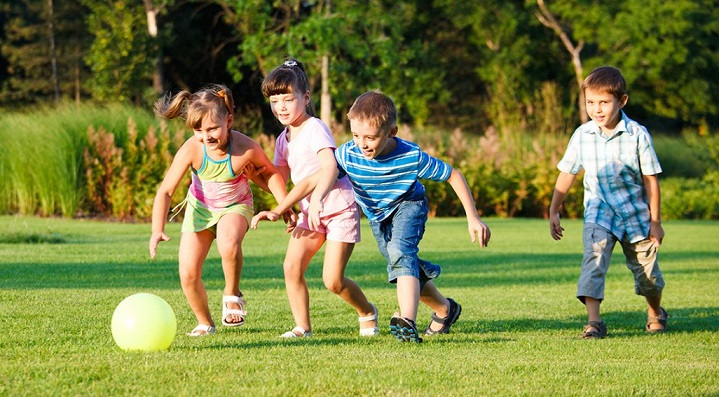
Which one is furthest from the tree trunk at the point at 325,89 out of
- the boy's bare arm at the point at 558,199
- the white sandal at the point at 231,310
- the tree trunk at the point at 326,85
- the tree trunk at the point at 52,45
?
the white sandal at the point at 231,310

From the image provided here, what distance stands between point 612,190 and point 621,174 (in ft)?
0.41

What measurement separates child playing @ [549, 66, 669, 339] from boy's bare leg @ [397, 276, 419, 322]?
125 cm

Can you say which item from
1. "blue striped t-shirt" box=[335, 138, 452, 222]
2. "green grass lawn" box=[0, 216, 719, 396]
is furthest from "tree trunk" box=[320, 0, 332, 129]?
"blue striped t-shirt" box=[335, 138, 452, 222]

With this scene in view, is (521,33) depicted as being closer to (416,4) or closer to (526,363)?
(416,4)

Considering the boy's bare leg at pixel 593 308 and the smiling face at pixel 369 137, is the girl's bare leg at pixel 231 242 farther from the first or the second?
the boy's bare leg at pixel 593 308

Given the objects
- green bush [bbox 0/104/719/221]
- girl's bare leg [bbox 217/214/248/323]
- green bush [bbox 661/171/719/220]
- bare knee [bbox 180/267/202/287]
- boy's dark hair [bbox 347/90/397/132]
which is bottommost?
green bush [bbox 661/171/719/220]

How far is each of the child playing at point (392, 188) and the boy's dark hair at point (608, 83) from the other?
1237 millimetres

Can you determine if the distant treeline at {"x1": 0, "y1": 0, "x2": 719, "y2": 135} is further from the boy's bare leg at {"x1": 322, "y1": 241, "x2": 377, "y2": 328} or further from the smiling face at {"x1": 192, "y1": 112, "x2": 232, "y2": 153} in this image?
the smiling face at {"x1": 192, "y1": 112, "x2": 232, "y2": 153}

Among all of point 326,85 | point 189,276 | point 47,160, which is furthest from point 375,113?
point 326,85

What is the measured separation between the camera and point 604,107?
6.91 meters

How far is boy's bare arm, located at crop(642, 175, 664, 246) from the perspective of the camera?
6.95 meters

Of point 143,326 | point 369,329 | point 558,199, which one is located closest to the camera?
point 143,326

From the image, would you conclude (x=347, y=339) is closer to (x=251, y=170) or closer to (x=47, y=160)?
(x=251, y=170)

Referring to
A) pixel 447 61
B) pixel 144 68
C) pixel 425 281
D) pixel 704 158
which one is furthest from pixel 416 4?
pixel 425 281
